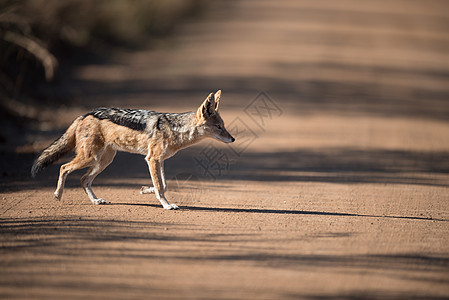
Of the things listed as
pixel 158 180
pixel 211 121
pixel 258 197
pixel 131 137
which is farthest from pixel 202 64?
pixel 158 180

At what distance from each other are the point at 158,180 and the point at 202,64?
14.3 metres

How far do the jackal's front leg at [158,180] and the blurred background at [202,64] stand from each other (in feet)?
10.6

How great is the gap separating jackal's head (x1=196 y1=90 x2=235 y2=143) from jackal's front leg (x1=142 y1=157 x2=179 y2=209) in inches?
32.2

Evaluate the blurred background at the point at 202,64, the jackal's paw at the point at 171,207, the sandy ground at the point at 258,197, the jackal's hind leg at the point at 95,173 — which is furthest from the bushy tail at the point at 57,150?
the blurred background at the point at 202,64

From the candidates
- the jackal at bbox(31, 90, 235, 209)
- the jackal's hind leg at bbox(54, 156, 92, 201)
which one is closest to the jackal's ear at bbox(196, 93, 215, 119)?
the jackal at bbox(31, 90, 235, 209)

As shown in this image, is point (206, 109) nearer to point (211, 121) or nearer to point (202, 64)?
point (211, 121)

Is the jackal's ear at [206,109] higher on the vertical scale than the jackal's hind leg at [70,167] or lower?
higher

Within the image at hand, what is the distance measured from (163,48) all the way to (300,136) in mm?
13182

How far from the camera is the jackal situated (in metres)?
7.67

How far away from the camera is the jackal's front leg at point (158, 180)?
25.2 ft

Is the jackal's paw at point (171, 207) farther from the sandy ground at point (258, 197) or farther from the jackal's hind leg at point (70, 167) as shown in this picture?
the jackal's hind leg at point (70, 167)

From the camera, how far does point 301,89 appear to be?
1836 centimetres

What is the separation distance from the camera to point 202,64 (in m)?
21.5

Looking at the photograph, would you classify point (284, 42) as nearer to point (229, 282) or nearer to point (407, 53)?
point (407, 53)
